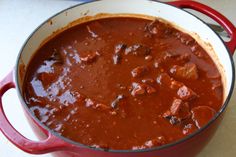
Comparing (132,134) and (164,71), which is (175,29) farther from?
(132,134)

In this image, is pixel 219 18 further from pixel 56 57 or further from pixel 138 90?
pixel 56 57

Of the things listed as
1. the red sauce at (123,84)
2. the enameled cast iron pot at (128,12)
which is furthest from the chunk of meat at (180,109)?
the enameled cast iron pot at (128,12)

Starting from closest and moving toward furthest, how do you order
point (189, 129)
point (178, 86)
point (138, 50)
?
point (189, 129)
point (178, 86)
point (138, 50)

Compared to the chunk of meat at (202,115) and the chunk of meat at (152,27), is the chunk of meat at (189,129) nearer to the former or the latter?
the chunk of meat at (202,115)

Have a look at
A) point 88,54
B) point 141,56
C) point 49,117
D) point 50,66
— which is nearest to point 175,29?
point 141,56

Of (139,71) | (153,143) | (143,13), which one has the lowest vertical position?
(153,143)

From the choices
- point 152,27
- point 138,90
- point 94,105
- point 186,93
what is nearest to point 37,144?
point 94,105
